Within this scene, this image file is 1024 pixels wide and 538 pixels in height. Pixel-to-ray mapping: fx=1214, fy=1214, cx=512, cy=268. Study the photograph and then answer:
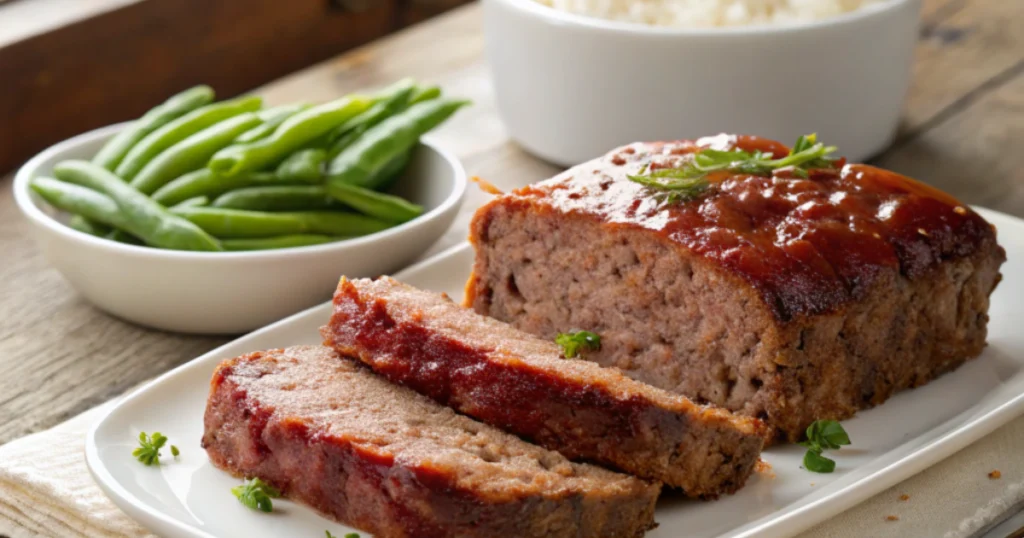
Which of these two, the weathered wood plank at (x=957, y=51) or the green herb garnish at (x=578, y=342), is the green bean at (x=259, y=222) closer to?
the green herb garnish at (x=578, y=342)

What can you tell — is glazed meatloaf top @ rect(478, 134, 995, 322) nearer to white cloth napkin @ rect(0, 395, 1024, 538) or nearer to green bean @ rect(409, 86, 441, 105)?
white cloth napkin @ rect(0, 395, 1024, 538)

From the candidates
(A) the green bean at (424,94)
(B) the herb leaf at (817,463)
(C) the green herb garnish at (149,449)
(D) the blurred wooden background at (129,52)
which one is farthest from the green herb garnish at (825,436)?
(D) the blurred wooden background at (129,52)

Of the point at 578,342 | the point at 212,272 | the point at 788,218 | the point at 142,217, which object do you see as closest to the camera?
the point at 788,218

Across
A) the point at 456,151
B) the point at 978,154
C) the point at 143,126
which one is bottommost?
the point at 456,151

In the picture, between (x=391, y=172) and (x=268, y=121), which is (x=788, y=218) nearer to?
(x=391, y=172)

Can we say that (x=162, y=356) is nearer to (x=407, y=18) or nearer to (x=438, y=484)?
(x=438, y=484)

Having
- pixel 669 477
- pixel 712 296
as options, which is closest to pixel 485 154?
pixel 712 296

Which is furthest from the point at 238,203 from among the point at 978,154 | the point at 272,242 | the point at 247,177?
the point at 978,154
